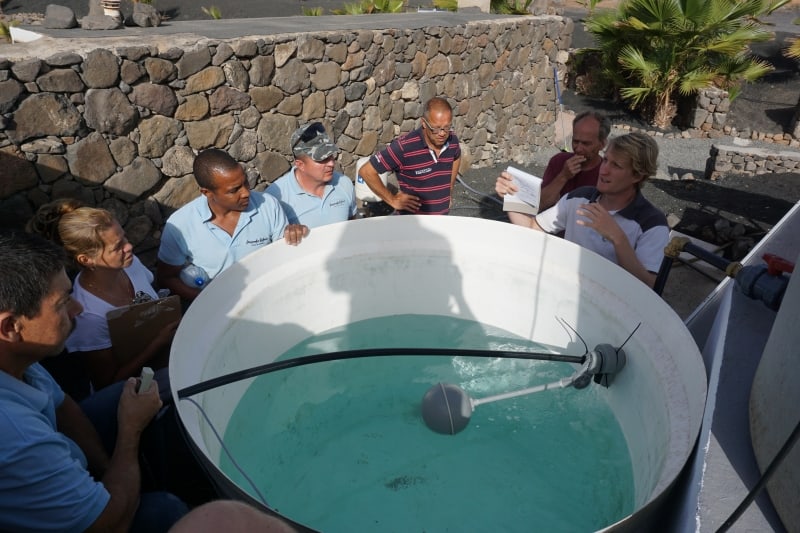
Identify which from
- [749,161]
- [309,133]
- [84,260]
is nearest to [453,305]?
[309,133]

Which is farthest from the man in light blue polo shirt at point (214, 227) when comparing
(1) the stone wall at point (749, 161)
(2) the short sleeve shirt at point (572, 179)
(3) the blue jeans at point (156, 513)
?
(1) the stone wall at point (749, 161)

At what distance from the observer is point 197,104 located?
3727 mm

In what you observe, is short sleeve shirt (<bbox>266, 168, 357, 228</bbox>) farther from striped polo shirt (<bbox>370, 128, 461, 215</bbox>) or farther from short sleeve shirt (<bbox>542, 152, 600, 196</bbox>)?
short sleeve shirt (<bbox>542, 152, 600, 196</bbox>)

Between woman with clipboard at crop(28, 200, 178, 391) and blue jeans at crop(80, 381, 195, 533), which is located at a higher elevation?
woman with clipboard at crop(28, 200, 178, 391)

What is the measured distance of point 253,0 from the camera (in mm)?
11312

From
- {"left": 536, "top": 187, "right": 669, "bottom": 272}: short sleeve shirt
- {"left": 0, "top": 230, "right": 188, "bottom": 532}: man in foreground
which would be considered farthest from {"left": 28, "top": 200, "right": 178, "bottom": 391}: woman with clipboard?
{"left": 536, "top": 187, "right": 669, "bottom": 272}: short sleeve shirt

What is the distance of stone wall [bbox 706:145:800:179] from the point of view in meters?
6.97

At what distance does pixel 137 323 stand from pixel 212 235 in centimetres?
64

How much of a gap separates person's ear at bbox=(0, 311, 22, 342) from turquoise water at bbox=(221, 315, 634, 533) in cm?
102

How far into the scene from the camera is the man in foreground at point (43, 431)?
1253 mm

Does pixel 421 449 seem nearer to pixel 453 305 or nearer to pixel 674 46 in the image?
pixel 453 305

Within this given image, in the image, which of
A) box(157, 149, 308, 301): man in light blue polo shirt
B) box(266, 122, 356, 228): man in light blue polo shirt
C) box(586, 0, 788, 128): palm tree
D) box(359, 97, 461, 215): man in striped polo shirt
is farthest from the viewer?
box(586, 0, 788, 128): palm tree

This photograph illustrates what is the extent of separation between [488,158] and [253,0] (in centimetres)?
722

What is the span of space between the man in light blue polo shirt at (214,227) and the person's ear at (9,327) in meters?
1.20
